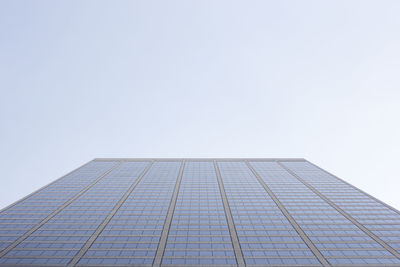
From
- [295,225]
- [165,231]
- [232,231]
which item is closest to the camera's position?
[232,231]

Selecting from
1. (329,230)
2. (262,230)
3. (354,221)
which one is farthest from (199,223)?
(354,221)

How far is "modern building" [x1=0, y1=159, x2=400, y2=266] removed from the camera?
3803 centimetres

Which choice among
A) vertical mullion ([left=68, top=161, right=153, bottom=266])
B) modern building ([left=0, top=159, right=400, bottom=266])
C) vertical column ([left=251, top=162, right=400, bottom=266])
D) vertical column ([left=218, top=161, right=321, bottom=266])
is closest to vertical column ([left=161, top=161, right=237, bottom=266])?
modern building ([left=0, top=159, right=400, bottom=266])

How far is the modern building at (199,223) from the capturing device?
38.0m

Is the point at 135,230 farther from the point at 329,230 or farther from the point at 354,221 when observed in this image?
the point at 354,221

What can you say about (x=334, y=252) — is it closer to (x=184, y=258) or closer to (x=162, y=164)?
(x=184, y=258)

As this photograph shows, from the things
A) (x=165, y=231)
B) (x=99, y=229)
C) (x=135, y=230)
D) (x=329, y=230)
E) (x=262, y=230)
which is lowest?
(x=99, y=229)

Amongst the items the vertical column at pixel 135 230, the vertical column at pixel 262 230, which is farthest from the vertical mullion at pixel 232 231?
the vertical column at pixel 135 230

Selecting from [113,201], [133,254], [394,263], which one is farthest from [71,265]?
[394,263]

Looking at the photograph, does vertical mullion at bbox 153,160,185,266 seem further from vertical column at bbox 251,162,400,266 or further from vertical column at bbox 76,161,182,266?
vertical column at bbox 251,162,400,266

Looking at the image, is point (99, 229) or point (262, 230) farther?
point (99, 229)

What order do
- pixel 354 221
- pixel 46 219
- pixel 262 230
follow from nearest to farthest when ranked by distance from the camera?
pixel 262 230 < pixel 354 221 < pixel 46 219

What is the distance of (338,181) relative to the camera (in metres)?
72.2

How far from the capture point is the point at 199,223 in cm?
4750
